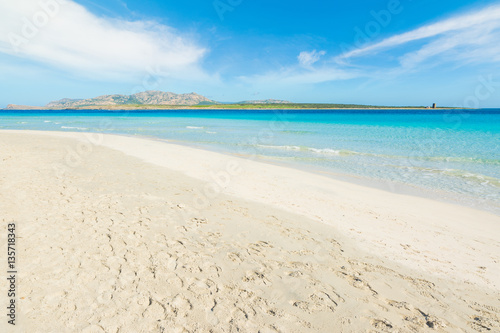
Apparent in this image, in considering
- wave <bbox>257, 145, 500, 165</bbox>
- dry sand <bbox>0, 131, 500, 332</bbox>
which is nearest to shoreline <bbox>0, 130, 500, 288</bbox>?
dry sand <bbox>0, 131, 500, 332</bbox>

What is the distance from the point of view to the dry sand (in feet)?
11.8

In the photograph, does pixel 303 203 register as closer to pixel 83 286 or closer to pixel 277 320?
pixel 277 320

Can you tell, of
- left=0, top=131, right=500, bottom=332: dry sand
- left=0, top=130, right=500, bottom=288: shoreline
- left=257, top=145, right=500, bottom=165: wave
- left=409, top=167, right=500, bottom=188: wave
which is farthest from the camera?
left=257, top=145, right=500, bottom=165: wave

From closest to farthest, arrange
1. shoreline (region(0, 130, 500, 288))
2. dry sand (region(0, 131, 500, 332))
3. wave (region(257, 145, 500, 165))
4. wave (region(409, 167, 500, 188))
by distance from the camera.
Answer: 1. dry sand (region(0, 131, 500, 332))
2. shoreline (region(0, 130, 500, 288))
3. wave (region(409, 167, 500, 188))
4. wave (region(257, 145, 500, 165))

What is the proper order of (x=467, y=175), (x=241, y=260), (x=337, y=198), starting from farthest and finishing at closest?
(x=467, y=175) < (x=337, y=198) < (x=241, y=260)

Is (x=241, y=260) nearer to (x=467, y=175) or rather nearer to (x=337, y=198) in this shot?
(x=337, y=198)

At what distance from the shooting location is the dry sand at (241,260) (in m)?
3.61

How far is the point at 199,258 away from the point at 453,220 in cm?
805

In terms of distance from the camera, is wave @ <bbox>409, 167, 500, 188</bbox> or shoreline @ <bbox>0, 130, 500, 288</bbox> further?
wave @ <bbox>409, 167, 500, 188</bbox>

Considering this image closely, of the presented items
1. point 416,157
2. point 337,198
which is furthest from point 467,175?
point 337,198

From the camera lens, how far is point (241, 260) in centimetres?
503

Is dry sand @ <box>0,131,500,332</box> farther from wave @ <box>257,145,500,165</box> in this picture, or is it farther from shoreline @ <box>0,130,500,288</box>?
wave @ <box>257,145,500,165</box>

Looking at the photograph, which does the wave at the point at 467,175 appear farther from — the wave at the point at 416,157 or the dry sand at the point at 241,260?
the dry sand at the point at 241,260

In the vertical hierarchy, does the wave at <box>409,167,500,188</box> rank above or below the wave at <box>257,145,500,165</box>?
below
